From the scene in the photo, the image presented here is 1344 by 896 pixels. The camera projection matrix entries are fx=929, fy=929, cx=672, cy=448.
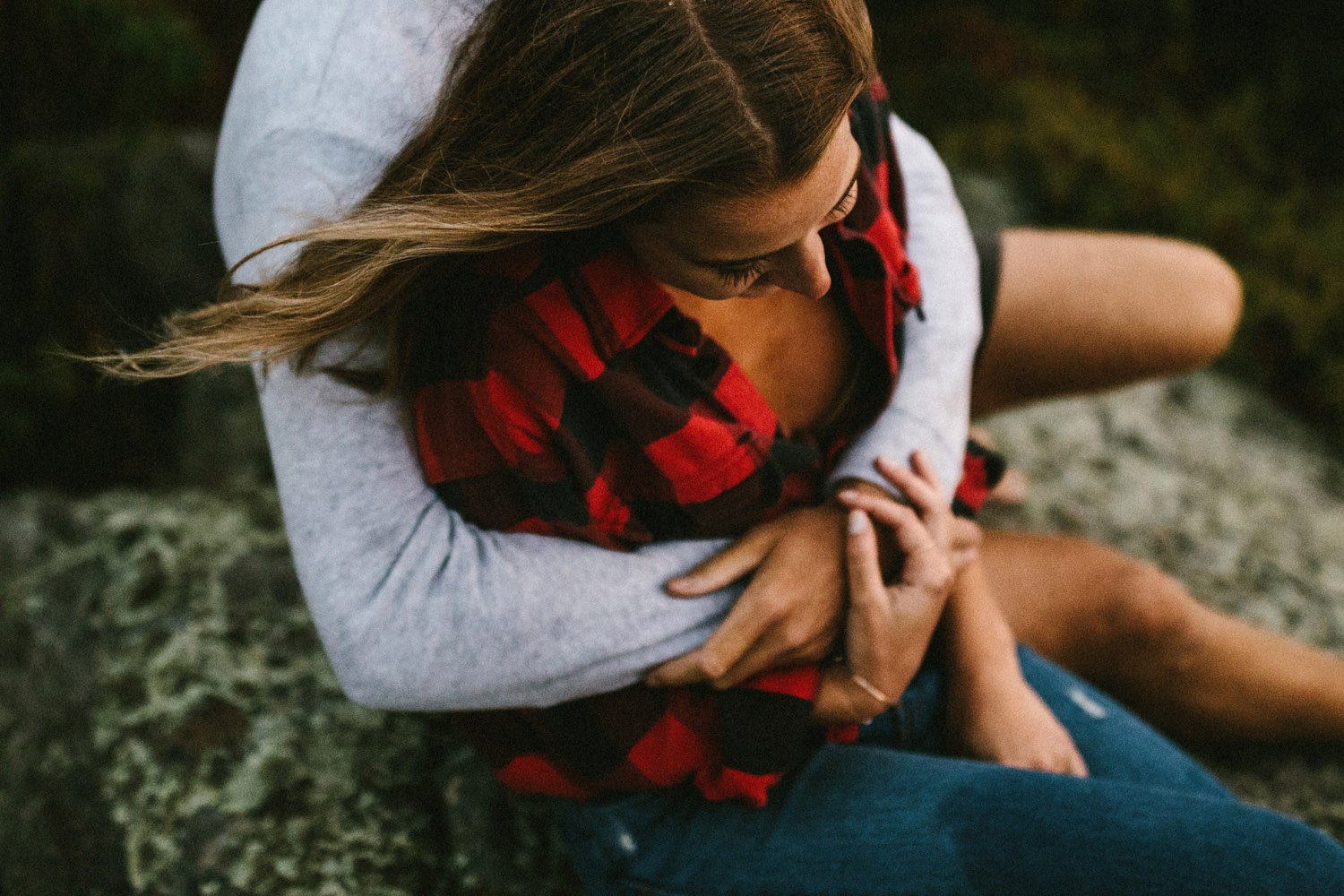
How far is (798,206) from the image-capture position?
96 centimetres

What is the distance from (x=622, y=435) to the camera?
3.84ft

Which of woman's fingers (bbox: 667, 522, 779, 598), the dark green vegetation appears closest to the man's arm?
woman's fingers (bbox: 667, 522, 779, 598)

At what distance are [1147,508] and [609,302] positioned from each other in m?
1.80

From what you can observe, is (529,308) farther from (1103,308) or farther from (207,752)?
(1103,308)

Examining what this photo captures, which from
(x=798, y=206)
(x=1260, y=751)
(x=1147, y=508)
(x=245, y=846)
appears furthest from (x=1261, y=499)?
(x=245, y=846)

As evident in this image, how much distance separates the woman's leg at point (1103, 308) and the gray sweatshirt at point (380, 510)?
0.95m

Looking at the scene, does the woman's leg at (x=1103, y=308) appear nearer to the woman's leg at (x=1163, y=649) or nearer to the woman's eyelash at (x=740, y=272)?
the woman's leg at (x=1163, y=649)

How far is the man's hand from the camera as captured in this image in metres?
1.19

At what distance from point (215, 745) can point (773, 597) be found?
38.0 inches

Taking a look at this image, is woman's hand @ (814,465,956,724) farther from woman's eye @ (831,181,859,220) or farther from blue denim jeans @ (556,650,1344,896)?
woman's eye @ (831,181,859,220)

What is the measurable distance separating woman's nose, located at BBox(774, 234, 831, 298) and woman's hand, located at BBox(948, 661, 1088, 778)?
0.74 m

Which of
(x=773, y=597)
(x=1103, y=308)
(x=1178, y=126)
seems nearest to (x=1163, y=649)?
(x=1103, y=308)

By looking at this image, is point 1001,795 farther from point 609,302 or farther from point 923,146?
point 923,146

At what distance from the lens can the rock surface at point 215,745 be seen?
1409 mm
